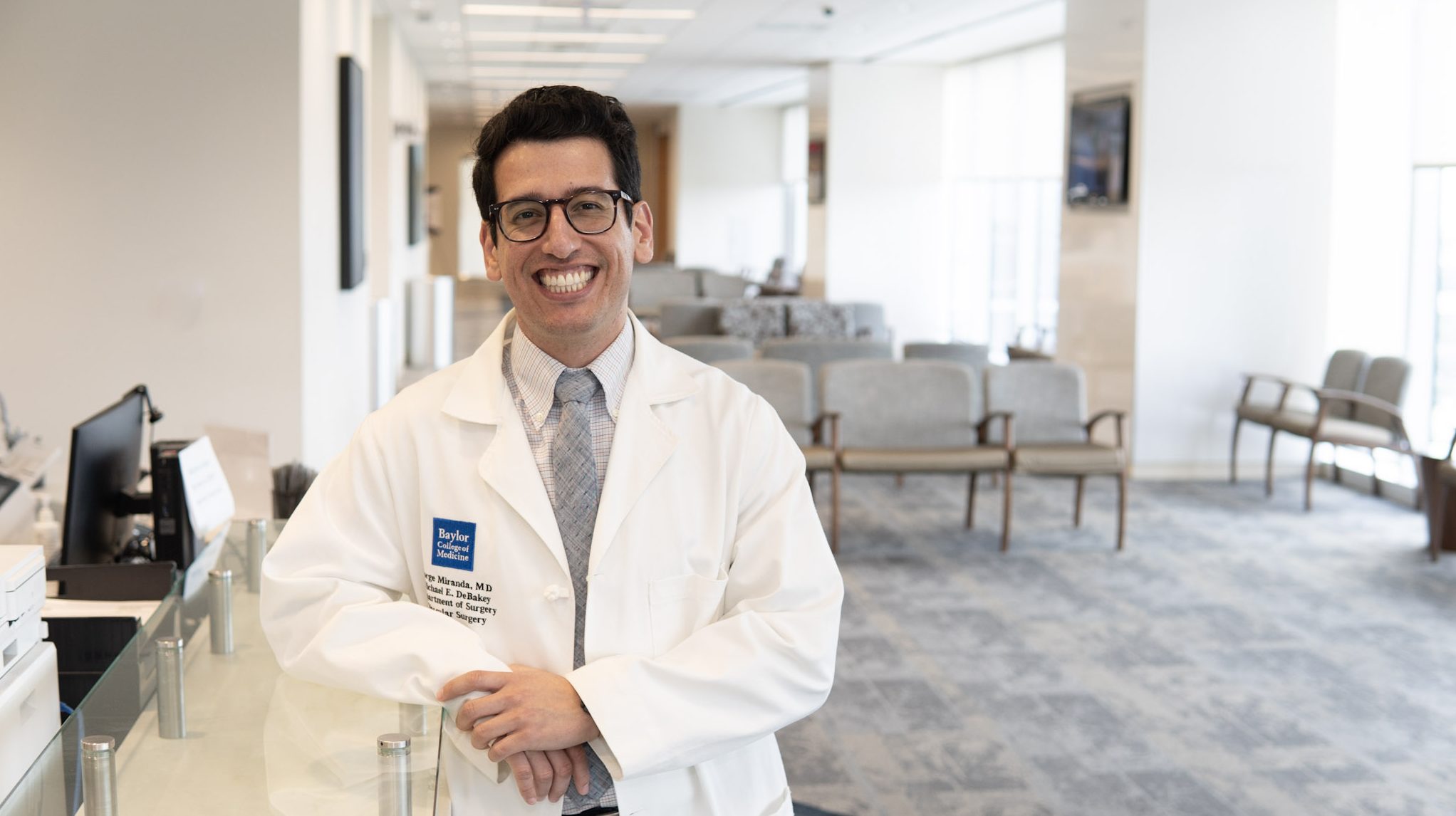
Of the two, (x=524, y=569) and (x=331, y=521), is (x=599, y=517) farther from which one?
(x=331, y=521)

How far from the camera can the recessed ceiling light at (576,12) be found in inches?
433

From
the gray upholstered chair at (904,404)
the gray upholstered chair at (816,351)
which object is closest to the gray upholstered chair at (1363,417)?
the gray upholstered chair at (904,404)

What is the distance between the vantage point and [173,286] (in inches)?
193

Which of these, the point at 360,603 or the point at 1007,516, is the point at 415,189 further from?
the point at 360,603

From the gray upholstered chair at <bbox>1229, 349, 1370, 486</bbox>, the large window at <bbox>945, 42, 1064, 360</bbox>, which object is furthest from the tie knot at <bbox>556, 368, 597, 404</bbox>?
the large window at <bbox>945, 42, 1064, 360</bbox>

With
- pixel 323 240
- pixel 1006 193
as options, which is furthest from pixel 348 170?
pixel 1006 193

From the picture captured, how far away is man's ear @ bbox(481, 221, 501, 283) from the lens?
5.61ft

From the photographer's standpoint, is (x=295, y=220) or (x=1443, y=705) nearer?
(x=1443, y=705)

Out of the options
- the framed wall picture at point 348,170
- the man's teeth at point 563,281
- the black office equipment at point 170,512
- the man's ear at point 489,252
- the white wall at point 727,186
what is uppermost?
the white wall at point 727,186

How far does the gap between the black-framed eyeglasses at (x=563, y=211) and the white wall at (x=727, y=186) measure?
20336 millimetres

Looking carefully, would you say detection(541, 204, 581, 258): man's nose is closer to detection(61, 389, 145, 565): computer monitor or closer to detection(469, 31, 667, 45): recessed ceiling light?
detection(61, 389, 145, 565): computer monitor

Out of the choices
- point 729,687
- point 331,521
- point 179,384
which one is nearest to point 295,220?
point 179,384

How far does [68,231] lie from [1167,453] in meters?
6.86

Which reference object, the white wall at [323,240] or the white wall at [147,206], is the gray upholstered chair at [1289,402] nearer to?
the white wall at [323,240]
